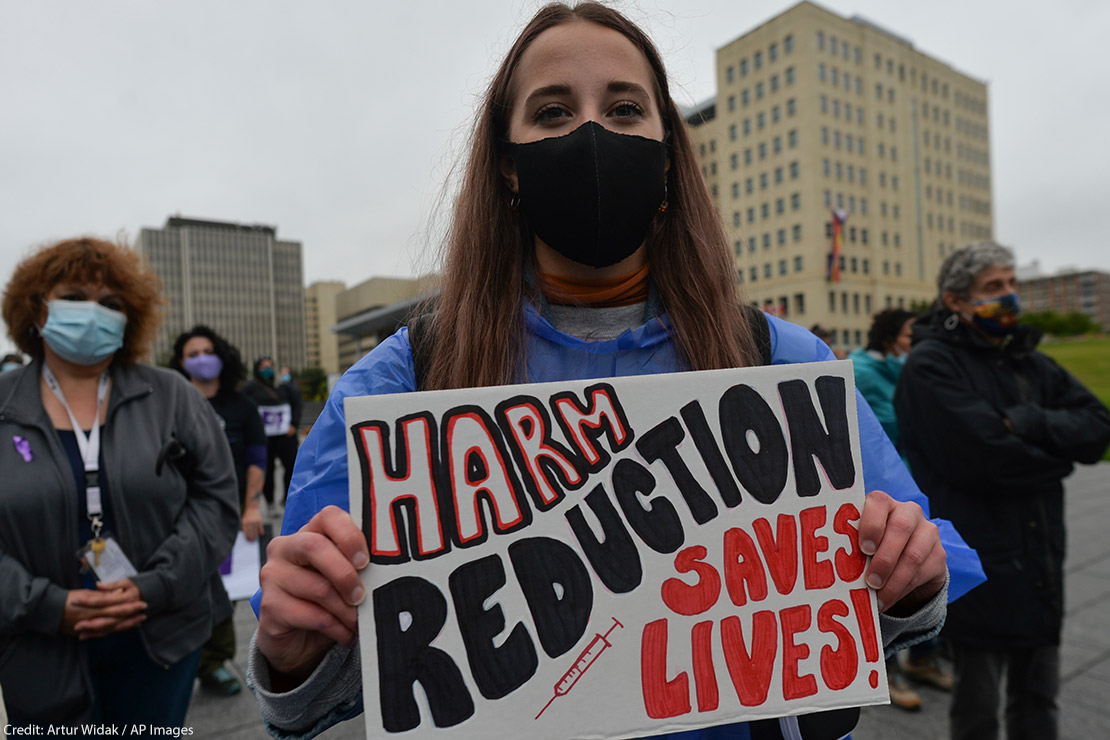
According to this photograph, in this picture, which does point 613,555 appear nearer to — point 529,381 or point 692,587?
point 692,587

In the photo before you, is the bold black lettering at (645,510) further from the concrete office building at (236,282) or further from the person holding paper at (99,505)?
the concrete office building at (236,282)

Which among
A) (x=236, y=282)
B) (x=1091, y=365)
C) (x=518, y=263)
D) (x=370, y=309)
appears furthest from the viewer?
(x=236, y=282)

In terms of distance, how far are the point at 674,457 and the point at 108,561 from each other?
2159 millimetres

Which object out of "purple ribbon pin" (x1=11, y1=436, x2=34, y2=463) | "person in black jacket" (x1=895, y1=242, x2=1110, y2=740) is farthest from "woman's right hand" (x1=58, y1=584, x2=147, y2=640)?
"person in black jacket" (x1=895, y1=242, x2=1110, y2=740)

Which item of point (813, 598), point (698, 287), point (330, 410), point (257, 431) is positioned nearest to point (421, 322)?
point (330, 410)

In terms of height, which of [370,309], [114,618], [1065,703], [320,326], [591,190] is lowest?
[1065,703]

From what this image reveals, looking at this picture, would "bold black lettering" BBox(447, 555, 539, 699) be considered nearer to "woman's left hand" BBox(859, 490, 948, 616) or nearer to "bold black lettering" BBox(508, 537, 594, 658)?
"bold black lettering" BBox(508, 537, 594, 658)

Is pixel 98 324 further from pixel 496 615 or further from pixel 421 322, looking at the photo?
pixel 496 615

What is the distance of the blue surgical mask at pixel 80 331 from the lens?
2379 mm

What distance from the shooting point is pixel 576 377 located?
1182 mm

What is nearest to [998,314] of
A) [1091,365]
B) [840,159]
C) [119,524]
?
[119,524]

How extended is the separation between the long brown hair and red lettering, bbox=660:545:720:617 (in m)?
0.37

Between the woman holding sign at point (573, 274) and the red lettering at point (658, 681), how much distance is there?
0.35 meters

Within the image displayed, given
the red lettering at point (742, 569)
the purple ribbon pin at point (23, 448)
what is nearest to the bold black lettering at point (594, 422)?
the red lettering at point (742, 569)
